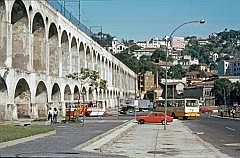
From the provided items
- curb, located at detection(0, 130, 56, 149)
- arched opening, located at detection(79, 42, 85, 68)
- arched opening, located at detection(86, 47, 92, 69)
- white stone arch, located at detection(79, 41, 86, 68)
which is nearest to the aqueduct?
white stone arch, located at detection(79, 41, 86, 68)

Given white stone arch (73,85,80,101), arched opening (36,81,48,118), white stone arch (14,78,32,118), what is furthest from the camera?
white stone arch (73,85,80,101)

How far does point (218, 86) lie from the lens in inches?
6457

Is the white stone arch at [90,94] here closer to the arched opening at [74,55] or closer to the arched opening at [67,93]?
the arched opening at [74,55]

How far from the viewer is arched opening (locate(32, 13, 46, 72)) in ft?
192

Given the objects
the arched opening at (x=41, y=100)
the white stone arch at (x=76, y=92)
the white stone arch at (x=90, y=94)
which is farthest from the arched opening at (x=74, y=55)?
the arched opening at (x=41, y=100)

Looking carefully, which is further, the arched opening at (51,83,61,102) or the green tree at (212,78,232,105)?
the green tree at (212,78,232,105)

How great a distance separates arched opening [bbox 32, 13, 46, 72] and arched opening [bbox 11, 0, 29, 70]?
622 centimetres

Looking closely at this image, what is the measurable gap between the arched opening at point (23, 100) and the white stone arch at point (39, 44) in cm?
619

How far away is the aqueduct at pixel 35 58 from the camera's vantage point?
147 feet

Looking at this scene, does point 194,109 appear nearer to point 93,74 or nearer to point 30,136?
point 93,74

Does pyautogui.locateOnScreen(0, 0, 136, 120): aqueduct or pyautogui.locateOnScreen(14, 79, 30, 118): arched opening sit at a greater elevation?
pyautogui.locateOnScreen(0, 0, 136, 120): aqueduct

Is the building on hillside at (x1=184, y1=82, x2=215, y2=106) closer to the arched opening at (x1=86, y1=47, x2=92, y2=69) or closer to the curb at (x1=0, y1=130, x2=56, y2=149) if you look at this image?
the arched opening at (x1=86, y1=47, x2=92, y2=69)

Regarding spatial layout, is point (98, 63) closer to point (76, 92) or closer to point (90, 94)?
point (90, 94)

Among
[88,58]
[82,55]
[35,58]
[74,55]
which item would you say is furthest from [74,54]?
[35,58]
